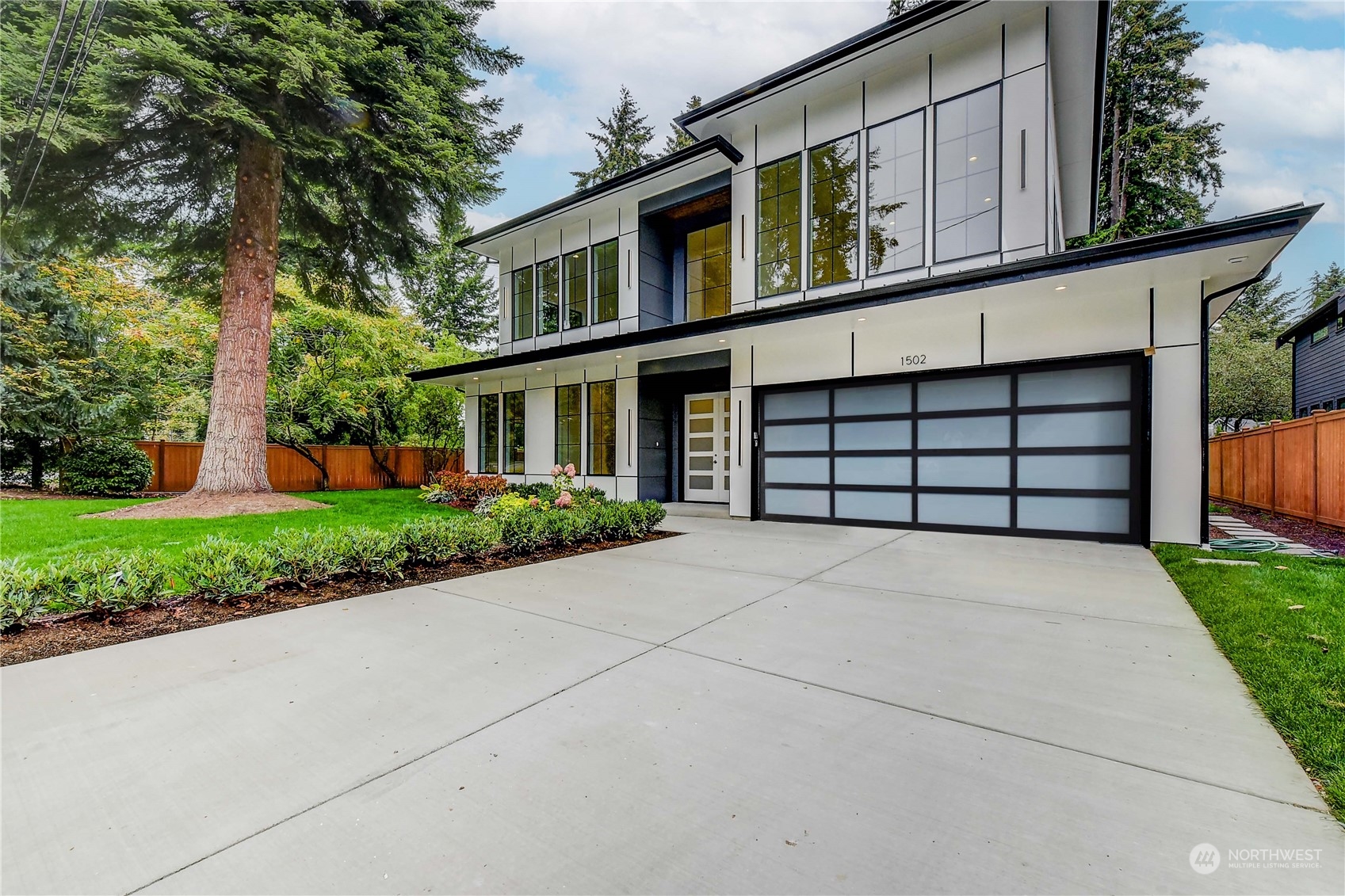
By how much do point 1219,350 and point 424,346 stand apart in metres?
29.6

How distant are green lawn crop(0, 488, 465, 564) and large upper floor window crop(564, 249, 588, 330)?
16.5ft

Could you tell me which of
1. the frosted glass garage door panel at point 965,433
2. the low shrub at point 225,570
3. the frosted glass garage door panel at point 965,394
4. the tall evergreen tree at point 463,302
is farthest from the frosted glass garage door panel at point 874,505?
the tall evergreen tree at point 463,302

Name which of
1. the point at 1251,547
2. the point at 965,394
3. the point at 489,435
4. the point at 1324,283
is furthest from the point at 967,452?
the point at 1324,283

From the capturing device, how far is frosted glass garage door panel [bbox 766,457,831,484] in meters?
8.87

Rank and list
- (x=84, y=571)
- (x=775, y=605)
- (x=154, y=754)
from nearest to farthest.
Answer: (x=154, y=754) → (x=84, y=571) → (x=775, y=605)

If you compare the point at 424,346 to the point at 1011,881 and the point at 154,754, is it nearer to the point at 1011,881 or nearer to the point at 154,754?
the point at 154,754

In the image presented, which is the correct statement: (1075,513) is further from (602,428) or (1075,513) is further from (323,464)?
(323,464)

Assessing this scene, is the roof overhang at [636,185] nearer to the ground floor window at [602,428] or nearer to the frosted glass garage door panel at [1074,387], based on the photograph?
the ground floor window at [602,428]

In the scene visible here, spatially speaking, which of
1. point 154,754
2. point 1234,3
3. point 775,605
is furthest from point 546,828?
point 1234,3

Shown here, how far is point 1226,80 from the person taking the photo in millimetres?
19234

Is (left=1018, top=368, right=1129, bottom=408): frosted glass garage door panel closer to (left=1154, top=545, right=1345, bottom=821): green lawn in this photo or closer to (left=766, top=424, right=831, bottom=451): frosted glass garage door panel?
(left=1154, top=545, right=1345, bottom=821): green lawn

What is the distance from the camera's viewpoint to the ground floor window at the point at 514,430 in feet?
43.0

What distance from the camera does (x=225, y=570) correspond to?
13.9 ft

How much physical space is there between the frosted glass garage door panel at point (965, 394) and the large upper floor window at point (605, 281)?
658cm
